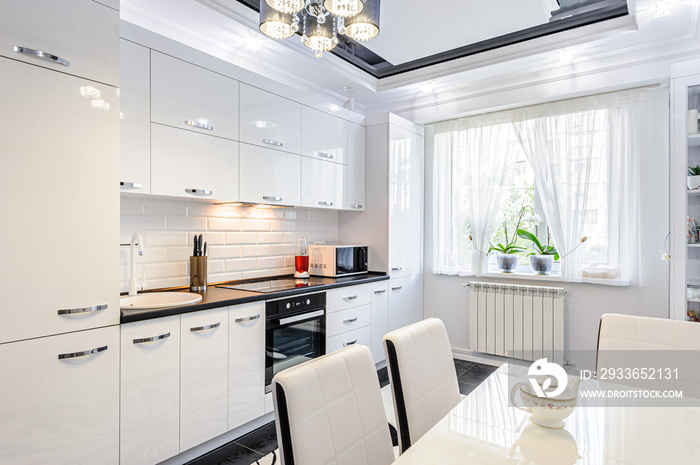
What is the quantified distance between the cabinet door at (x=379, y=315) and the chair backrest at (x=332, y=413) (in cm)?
224

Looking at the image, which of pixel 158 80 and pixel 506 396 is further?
pixel 158 80

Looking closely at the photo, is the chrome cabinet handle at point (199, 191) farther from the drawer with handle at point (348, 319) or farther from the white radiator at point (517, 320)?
the white radiator at point (517, 320)

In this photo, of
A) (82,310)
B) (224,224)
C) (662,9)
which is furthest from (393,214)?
(82,310)

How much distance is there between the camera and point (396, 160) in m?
3.81

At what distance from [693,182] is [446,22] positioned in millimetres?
1901

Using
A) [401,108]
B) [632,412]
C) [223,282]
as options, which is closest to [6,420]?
[223,282]

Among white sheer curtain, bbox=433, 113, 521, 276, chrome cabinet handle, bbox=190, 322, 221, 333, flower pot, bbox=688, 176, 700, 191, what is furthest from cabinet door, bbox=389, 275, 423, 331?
flower pot, bbox=688, 176, 700, 191

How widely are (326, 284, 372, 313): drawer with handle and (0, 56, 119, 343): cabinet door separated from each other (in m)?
1.49

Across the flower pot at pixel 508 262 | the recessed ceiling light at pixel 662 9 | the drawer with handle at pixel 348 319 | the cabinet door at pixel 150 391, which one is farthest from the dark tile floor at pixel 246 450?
the recessed ceiling light at pixel 662 9

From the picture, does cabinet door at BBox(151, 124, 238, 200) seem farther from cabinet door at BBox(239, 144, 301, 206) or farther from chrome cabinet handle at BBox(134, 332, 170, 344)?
chrome cabinet handle at BBox(134, 332, 170, 344)

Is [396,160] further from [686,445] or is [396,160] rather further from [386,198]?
[686,445]

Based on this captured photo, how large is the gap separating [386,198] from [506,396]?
2.48m

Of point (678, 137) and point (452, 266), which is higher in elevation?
point (678, 137)

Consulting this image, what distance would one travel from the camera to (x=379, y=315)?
3.58 metres
